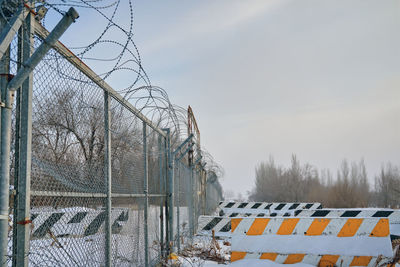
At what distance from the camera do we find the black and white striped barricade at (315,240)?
616 cm

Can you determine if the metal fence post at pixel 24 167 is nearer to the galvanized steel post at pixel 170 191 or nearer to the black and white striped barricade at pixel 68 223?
the black and white striped barricade at pixel 68 223

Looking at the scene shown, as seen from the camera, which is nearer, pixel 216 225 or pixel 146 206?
pixel 146 206

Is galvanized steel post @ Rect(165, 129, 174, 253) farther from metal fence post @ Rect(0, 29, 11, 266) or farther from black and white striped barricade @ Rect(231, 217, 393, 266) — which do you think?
metal fence post @ Rect(0, 29, 11, 266)

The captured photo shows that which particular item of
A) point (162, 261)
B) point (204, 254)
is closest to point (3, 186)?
point (162, 261)

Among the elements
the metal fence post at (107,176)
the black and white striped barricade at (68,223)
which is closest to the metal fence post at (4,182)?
the black and white striped barricade at (68,223)

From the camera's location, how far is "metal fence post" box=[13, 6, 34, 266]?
2414mm

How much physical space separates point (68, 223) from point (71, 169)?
18.2 inches

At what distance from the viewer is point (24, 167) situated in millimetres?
2451

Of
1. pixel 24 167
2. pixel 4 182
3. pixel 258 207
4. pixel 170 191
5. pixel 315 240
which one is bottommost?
pixel 315 240

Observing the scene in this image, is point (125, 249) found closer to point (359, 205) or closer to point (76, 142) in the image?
point (76, 142)

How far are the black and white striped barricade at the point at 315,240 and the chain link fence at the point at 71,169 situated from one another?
6.86 feet

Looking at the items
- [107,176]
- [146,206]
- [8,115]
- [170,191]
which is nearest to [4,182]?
[8,115]

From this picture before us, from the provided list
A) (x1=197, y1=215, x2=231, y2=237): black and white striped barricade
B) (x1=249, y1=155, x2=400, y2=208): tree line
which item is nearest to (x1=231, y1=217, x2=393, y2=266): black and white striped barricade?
(x1=197, y1=215, x2=231, y2=237): black and white striped barricade

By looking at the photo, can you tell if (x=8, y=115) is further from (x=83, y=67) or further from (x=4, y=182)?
(x=83, y=67)
